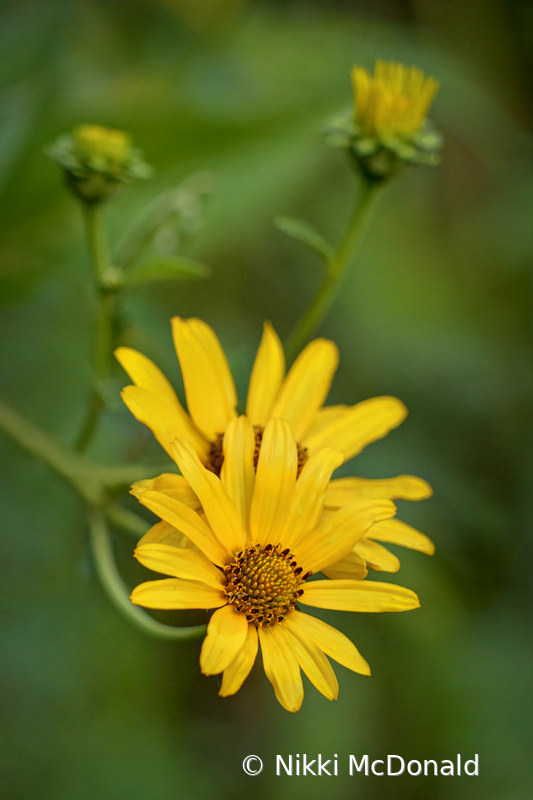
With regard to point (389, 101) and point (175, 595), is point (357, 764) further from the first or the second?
point (389, 101)

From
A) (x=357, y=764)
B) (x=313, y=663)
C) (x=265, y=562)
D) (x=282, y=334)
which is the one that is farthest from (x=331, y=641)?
(x=282, y=334)

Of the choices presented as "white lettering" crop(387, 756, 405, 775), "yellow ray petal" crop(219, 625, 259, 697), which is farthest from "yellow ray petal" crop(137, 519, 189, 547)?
"white lettering" crop(387, 756, 405, 775)

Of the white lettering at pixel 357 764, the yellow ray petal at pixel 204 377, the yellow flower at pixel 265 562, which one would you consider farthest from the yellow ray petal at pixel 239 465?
the white lettering at pixel 357 764

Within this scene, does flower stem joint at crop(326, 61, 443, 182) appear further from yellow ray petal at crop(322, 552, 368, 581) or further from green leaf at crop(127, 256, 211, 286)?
yellow ray petal at crop(322, 552, 368, 581)

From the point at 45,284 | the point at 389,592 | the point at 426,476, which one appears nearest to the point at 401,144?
the point at 389,592

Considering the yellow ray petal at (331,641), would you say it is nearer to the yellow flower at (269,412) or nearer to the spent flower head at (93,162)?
the yellow flower at (269,412)

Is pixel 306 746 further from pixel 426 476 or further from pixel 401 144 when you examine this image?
pixel 401 144
